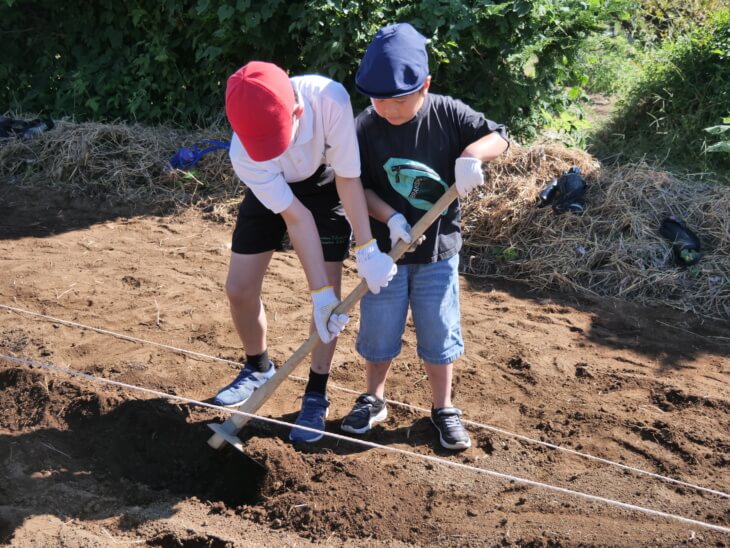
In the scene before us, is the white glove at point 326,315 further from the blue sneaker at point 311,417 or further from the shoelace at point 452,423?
the shoelace at point 452,423

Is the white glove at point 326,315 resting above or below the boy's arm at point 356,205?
below

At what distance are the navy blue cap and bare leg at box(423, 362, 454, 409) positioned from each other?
46.6 inches

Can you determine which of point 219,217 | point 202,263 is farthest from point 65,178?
point 202,263

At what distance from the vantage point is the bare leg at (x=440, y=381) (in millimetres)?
3324

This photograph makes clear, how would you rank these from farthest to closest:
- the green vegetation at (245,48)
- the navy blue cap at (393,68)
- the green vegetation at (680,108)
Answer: the green vegetation at (680,108)
the green vegetation at (245,48)
the navy blue cap at (393,68)

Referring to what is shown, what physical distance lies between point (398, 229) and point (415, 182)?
23 cm

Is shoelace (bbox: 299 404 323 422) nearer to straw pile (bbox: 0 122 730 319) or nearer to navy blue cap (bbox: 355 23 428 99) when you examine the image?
navy blue cap (bbox: 355 23 428 99)

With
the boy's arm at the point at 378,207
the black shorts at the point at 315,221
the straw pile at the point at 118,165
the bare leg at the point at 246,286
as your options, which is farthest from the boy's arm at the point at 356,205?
the straw pile at the point at 118,165

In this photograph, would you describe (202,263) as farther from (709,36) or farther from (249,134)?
(709,36)

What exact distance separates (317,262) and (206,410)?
43.1 inches

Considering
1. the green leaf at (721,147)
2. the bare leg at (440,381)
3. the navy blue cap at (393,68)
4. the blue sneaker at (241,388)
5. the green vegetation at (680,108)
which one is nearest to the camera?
the navy blue cap at (393,68)

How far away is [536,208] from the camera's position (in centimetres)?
562

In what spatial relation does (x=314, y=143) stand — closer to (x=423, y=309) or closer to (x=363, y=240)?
(x=363, y=240)

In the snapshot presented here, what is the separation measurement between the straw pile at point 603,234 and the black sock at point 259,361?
2.08 metres
